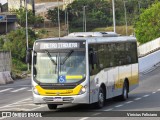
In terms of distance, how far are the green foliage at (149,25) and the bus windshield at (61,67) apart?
3340 inches

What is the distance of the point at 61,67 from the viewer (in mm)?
20781

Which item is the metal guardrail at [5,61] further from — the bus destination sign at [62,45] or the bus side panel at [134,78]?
the bus destination sign at [62,45]

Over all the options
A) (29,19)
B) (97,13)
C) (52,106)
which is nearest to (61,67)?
(52,106)

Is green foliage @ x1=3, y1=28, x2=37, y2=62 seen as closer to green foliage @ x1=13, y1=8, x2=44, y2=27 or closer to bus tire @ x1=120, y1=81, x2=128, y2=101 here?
green foliage @ x1=13, y1=8, x2=44, y2=27

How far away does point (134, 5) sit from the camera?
15238 centimetres

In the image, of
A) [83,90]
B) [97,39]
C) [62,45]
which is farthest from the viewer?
[97,39]

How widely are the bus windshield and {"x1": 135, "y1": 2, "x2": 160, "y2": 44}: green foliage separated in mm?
84846

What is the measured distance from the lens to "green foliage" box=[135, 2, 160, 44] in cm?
10528

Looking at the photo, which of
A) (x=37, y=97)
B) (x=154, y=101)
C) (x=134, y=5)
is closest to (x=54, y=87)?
(x=37, y=97)

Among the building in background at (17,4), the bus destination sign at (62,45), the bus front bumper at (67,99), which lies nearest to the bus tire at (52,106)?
the bus front bumper at (67,99)

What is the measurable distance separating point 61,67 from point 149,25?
8651 centimetres

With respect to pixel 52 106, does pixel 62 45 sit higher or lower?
higher

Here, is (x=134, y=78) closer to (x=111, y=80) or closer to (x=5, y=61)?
(x=111, y=80)

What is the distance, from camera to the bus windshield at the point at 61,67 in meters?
20.7
